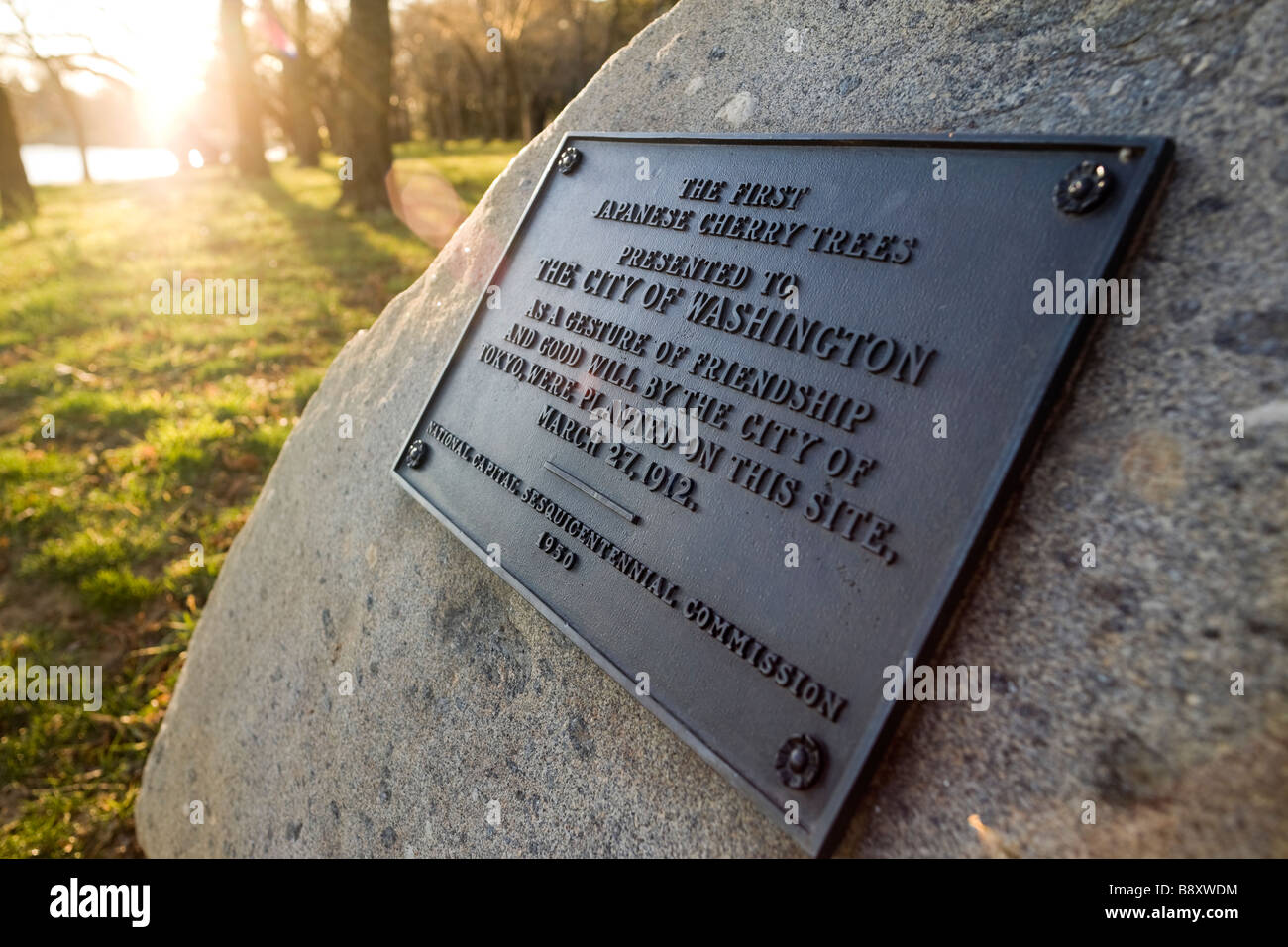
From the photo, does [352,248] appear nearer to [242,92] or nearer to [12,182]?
[12,182]

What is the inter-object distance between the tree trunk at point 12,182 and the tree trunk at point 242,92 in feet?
13.9

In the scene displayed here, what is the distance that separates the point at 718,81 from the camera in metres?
2.16

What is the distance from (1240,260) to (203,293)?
8.59 metres

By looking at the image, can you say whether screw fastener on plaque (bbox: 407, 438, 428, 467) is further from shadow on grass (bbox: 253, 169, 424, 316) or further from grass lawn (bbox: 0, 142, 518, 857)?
shadow on grass (bbox: 253, 169, 424, 316)

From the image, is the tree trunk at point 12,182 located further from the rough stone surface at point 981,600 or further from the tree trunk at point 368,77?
the rough stone surface at point 981,600

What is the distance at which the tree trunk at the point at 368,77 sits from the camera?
29.6 feet

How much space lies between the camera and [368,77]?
909cm

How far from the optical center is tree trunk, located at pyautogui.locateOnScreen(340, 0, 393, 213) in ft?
29.6

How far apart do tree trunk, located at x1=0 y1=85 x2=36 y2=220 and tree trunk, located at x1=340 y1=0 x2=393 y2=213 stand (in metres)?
6.59

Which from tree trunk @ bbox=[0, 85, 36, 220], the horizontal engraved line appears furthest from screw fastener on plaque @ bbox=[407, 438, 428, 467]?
tree trunk @ bbox=[0, 85, 36, 220]

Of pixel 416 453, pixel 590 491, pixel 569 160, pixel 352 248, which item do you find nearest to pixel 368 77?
pixel 352 248

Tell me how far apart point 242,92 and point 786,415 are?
18.0 m

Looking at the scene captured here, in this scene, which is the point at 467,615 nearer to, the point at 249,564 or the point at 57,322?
the point at 249,564
